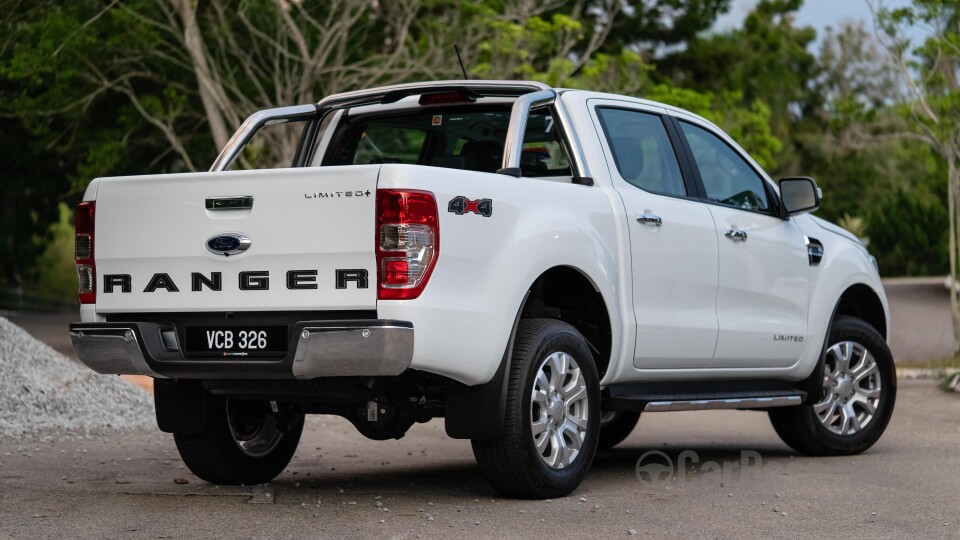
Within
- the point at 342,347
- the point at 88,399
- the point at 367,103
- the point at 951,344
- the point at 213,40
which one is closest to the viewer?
the point at 342,347

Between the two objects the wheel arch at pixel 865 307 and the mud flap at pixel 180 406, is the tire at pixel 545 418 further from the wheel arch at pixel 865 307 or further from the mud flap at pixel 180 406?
the wheel arch at pixel 865 307

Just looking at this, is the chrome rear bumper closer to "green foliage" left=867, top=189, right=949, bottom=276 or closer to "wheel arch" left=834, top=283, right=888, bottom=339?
"wheel arch" left=834, top=283, right=888, bottom=339

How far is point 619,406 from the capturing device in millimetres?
7566

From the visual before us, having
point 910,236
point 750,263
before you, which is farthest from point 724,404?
point 910,236

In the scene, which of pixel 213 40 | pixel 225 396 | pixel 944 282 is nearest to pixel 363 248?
pixel 225 396

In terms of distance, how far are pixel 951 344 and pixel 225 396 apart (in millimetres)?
18962

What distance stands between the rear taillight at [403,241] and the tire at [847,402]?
12.6 ft

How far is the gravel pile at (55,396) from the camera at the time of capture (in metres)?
10.7

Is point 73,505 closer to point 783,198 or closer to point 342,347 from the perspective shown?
point 342,347

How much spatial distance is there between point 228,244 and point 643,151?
255 centimetres

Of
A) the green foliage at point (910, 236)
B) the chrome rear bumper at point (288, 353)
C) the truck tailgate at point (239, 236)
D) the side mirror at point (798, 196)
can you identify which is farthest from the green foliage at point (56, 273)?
the chrome rear bumper at point (288, 353)

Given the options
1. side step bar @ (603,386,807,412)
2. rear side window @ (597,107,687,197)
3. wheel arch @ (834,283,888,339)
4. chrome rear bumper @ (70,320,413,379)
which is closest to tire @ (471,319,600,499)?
side step bar @ (603,386,807,412)

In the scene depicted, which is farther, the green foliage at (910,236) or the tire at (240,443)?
the green foliage at (910,236)

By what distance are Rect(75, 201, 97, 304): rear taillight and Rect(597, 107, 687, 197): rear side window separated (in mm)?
2687
